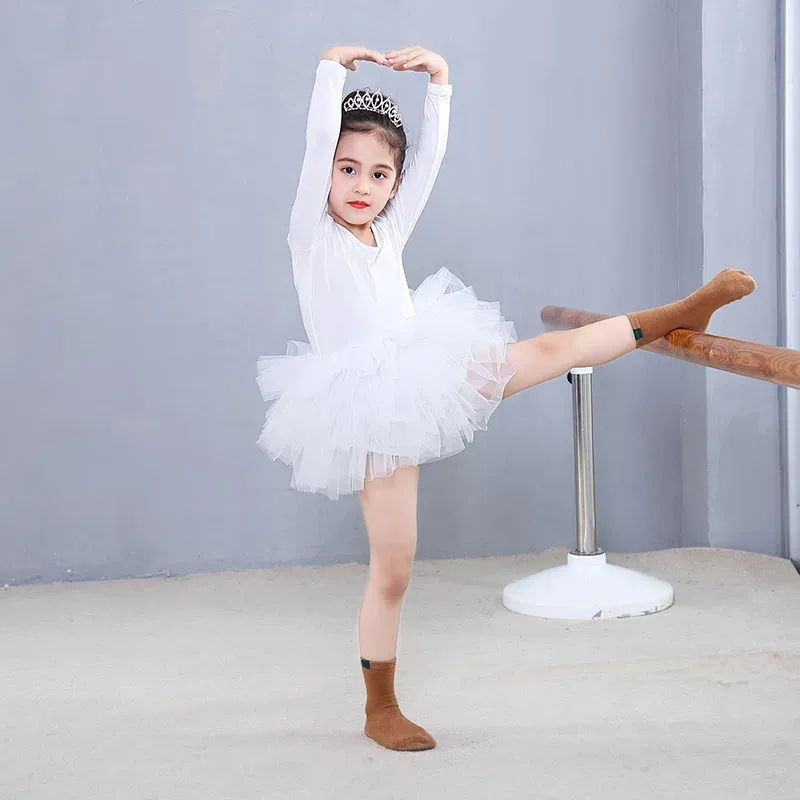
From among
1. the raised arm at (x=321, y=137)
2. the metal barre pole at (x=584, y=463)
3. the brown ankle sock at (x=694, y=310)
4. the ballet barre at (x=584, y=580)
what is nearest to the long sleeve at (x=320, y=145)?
the raised arm at (x=321, y=137)

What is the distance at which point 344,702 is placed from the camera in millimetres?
1969

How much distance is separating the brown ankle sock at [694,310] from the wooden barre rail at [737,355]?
29mm

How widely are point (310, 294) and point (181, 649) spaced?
3.24ft

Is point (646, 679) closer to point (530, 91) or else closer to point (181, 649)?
point (181, 649)

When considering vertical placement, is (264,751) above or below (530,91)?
below

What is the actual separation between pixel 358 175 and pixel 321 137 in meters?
0.11

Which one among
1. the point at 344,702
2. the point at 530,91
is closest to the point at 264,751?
the point at 344,702

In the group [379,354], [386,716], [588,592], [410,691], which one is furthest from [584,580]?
[379,354]

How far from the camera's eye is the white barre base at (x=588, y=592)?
248 centimetres

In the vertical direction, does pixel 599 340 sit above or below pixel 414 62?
below

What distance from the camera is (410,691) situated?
2.01 metres

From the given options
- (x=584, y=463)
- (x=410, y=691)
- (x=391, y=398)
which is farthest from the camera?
(x=584, y=463)

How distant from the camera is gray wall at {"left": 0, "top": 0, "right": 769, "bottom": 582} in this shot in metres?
2.90

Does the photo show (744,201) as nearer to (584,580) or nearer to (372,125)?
(584,580)
